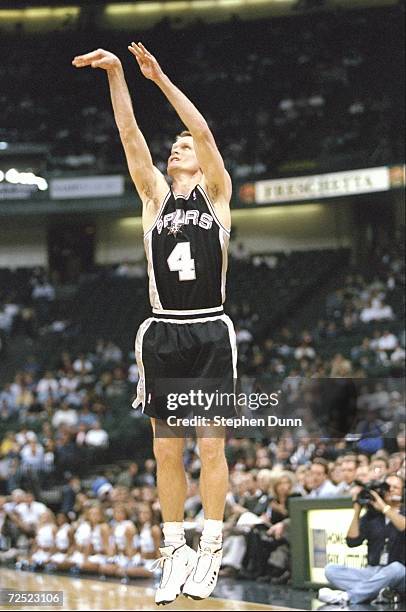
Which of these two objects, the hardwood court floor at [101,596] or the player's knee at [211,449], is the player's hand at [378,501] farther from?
the player's knee at [211,449]

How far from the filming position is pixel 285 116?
26.6m

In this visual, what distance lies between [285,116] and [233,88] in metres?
1.51

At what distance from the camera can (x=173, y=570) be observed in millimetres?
5523

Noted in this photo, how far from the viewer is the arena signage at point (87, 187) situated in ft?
86.0

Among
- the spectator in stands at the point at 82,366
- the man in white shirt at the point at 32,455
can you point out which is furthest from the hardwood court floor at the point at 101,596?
the spectator in stands at the point at 82,366

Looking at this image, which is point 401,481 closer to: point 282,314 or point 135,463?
point 135,463

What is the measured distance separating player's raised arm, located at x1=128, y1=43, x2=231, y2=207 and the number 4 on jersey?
0.31 metres

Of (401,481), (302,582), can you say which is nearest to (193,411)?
(401,481)

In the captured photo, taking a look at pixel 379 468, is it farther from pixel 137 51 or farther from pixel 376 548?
pixel 137 51

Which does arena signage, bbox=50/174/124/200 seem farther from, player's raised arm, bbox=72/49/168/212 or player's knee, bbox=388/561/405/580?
player's raised arm, bbox=72/49/168/212

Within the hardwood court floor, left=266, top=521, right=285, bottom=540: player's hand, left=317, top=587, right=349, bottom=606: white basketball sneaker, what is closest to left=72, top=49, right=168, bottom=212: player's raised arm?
the hardwood court floor

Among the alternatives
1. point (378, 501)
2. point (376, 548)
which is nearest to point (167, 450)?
point (378, 501)

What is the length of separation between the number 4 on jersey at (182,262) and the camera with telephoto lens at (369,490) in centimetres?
415

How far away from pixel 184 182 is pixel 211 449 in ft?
4.61
